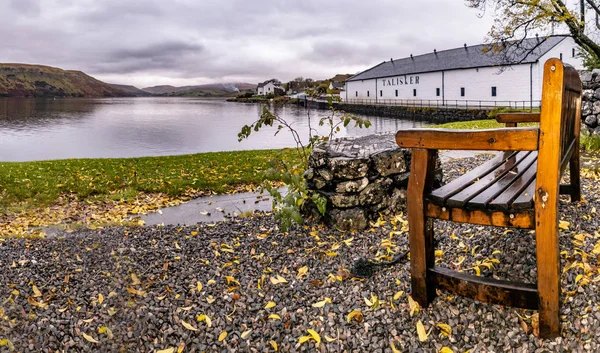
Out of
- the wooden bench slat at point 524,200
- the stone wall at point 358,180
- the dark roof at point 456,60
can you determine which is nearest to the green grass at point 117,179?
the stone wall at point 358,180

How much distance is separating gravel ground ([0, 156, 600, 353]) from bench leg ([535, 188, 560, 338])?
0.16 m

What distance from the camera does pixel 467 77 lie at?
1998 inches

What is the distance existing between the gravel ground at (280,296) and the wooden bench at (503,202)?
0.90 ft

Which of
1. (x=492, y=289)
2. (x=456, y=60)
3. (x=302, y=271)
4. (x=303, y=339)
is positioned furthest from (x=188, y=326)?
(x=456, y=60)

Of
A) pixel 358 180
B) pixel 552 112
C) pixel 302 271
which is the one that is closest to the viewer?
pixel 552 112

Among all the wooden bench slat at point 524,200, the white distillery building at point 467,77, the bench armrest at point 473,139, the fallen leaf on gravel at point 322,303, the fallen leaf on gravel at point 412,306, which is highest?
the white distillery building at point 467,77

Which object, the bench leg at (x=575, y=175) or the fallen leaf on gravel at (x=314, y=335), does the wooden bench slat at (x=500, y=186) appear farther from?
the fallen leaf on gravel at (x=314, y=335)

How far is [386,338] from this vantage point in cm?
301

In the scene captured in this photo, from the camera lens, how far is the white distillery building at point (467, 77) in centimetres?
4488

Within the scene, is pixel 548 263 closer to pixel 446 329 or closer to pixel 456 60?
pixel 446 329

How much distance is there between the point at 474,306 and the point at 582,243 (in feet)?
4.01

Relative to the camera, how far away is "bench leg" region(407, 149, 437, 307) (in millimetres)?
2852

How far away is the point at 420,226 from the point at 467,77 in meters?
52.7

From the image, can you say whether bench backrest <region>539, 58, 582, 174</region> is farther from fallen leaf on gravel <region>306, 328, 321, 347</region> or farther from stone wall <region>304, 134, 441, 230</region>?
stone wall <region>304, 134, 441, 230</region>
